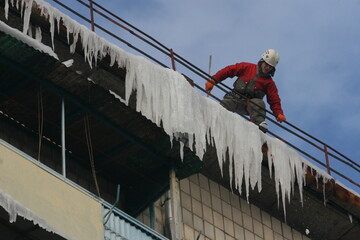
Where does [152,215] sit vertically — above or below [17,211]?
above

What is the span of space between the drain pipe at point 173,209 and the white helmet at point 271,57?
13.6 ft

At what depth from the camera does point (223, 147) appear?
1923cm

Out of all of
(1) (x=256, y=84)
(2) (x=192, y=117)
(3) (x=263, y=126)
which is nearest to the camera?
(2) (x=192, y=117)

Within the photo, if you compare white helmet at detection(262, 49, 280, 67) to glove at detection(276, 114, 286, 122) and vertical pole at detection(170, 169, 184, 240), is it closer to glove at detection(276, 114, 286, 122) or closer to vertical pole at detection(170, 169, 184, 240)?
glove at detection(276, 114, 286, 122)

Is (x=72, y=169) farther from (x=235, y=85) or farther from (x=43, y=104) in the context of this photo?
(x=235, y=85)

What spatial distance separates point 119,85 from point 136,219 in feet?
5.79

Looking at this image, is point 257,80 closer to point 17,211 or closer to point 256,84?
point 256,84

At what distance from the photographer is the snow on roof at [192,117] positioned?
17.5 m

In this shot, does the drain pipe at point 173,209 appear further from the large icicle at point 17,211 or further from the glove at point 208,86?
the large icicle at point 17,211

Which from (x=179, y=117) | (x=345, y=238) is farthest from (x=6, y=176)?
(x=345, y=238)

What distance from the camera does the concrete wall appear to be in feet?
61.6

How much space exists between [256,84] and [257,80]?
0.07 metres

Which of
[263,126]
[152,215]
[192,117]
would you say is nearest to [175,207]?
[152,215]

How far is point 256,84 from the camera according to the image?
21.8m
